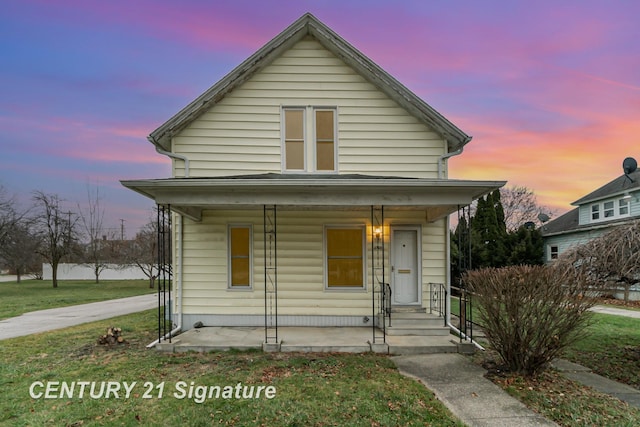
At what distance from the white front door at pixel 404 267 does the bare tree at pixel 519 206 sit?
29.2m

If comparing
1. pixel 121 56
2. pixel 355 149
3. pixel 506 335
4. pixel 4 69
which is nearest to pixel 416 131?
pixel 355 149

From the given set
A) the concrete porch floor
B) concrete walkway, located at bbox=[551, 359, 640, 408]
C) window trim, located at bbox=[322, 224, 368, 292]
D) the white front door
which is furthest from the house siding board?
concrete walkway, located at bbox=[551, 359, 640, 408]

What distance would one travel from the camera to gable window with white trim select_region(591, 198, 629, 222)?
1877cm

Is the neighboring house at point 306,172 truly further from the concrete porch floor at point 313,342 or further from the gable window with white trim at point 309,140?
the concrete porch floor at point 313,342

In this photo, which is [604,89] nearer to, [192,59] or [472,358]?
[472,358]

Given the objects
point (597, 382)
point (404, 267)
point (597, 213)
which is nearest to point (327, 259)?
point (404, 267)

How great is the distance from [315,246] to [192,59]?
10.4 m

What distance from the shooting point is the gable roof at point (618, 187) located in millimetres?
18197

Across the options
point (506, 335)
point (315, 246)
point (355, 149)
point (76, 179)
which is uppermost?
point (76, 179)

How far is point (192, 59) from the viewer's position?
44.8ft

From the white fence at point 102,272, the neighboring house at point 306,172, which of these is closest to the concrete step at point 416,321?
the neighboring house at point 306,172

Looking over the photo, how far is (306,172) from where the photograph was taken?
27.3ft

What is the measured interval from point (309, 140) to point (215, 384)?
5.80m

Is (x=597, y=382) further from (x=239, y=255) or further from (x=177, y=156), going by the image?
(x=177, y=156)
